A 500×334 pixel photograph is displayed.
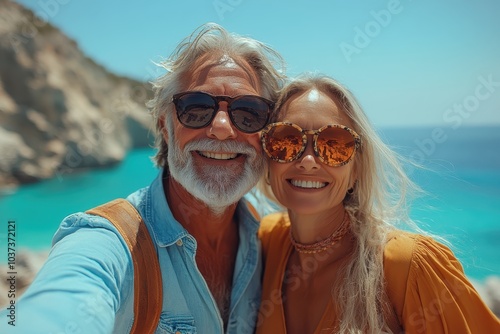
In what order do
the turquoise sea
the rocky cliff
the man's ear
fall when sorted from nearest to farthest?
the man's ear → the turquoise sea → the rocky cliff

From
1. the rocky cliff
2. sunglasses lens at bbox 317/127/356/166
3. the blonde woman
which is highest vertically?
the rocky cliff

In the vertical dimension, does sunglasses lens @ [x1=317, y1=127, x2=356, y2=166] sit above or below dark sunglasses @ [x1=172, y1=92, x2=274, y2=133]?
below

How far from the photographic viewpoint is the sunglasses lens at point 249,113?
8.04 feet

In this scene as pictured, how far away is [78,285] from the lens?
1507 millimetres

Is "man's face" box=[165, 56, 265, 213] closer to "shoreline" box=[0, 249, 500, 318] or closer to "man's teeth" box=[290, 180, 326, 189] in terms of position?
"man's teeth" box=[290, 180, 326, 189]

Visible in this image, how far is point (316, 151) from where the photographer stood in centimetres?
229

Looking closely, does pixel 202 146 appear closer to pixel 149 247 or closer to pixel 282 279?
pixel 149 247

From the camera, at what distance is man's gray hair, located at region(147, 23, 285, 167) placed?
258cm

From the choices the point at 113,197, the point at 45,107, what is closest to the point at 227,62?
the point at 113,197

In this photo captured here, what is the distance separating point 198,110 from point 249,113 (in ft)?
1.08

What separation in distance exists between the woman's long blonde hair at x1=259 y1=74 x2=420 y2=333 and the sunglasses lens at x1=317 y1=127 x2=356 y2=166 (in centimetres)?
16

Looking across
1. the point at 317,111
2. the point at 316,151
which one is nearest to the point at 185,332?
the point at 316,151

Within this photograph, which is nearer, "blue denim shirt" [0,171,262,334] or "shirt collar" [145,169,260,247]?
"blue denim shirt" [0,171,262,334]

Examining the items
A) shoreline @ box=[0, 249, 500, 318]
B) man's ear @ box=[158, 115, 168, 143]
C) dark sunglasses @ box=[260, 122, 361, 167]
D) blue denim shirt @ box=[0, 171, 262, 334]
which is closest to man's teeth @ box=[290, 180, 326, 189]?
dark sunglasses @ box=[260, 122, 361, 167]
